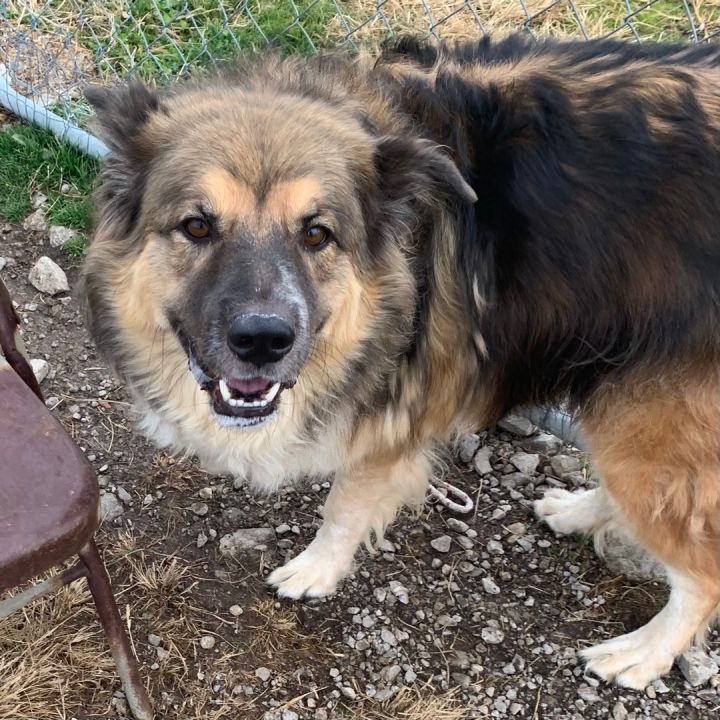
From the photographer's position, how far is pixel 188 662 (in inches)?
99.0

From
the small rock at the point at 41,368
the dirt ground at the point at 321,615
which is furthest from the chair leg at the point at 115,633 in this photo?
the small rock at the point at 41,368

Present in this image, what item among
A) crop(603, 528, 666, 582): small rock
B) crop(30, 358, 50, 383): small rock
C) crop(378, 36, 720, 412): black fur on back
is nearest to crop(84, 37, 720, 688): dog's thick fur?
crop(378, 36, 720, 412): black fur on back

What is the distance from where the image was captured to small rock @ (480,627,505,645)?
2.66 metres

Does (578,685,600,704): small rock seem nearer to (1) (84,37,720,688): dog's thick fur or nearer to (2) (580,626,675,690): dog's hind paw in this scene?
(2) (580,626,675,690): dog's hind paw

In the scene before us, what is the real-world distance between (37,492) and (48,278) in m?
2.11

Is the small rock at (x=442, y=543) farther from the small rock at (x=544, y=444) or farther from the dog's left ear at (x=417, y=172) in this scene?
the dog's left ear at (x=417, y=172)

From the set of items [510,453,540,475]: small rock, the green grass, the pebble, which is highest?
the green grass

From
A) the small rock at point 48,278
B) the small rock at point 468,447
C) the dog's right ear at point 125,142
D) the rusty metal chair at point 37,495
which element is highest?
the dog's right ear at point 125,142

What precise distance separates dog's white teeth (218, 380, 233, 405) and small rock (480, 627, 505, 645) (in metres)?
1.28

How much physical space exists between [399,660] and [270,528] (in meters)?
0.66

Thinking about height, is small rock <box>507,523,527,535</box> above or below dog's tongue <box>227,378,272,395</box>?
below

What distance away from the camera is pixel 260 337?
1795 mm

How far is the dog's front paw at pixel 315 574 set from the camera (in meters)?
2.69

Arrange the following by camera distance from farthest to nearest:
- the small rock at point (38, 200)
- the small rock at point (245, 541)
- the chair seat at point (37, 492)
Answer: the small rock at point (38, 200) < the small rock at point (245, 541) < the chair seat at point (37, 492)
